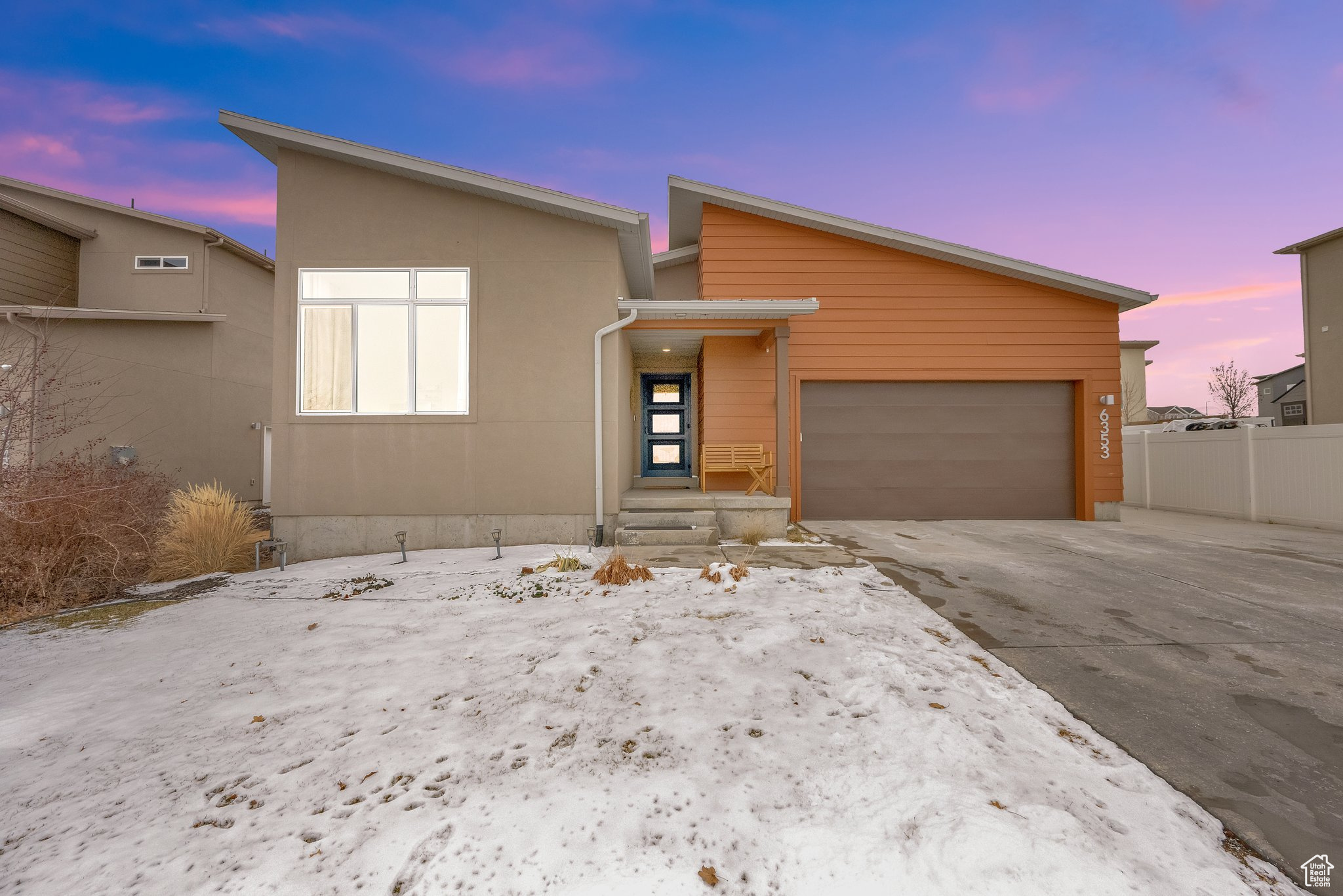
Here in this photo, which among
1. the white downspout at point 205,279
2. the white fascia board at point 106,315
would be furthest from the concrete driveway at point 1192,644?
the white downspout at point 205,279

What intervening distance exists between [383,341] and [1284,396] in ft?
116

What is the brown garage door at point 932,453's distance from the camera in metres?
8.04

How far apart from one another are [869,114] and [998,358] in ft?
31.7

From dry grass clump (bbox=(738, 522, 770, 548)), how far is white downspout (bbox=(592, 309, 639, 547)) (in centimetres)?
178

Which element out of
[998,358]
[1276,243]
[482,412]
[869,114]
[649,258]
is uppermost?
[869,114]

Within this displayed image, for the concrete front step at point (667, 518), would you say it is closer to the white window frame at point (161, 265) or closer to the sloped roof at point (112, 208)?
the sloped roof at point (112, 208)

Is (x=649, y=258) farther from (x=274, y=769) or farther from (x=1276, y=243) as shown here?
(x=1276, y=243)

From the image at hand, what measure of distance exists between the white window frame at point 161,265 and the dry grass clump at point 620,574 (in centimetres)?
1130

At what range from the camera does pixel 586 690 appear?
234cm

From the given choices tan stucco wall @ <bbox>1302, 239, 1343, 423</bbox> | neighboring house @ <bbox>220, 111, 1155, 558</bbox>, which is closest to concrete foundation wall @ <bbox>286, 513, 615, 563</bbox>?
neighboring house @ <bbox>220, 111, 1155, 558</bbox>

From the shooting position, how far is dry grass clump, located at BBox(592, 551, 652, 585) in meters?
4.20

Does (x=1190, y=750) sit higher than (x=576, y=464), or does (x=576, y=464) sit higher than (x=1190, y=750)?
(x=576, y=464)

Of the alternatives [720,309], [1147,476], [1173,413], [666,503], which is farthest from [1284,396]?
[666,503]

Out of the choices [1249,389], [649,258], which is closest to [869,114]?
[649,258]
